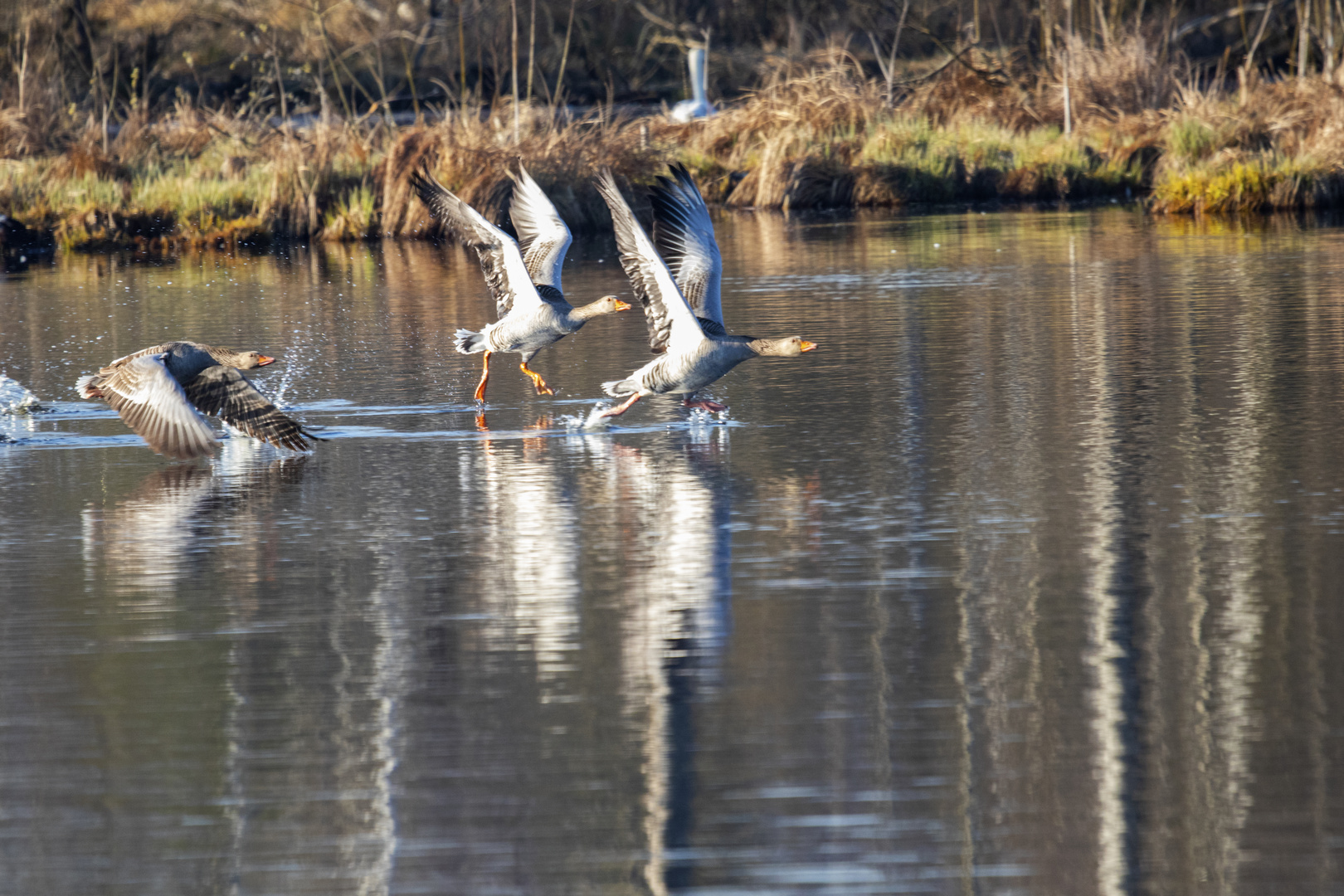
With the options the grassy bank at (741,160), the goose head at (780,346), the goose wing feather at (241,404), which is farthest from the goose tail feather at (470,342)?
the grassy bank at (741,160)

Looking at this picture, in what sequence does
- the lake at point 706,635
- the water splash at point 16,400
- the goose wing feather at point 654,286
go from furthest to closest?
the water splash at point 16,400
the goose wing feather at point 654,286
the lake at point 706,635

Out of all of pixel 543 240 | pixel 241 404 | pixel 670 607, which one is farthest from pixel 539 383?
pixel 670 607

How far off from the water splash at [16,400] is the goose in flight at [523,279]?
2.59m

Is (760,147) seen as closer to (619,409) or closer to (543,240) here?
(543,240)

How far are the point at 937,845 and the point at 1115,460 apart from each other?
469 centimetres

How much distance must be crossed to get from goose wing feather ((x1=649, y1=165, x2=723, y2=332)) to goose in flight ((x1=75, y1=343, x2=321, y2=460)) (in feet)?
7.33

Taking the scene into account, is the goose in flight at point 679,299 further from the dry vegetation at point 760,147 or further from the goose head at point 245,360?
the dry vegetation at point 760,147

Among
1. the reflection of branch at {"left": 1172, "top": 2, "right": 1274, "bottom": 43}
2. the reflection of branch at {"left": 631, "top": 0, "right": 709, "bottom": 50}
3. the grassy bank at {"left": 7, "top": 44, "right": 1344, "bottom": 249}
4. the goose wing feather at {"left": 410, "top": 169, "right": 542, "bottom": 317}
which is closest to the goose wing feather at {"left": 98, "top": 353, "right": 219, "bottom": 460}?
the goose wing feather at {"left": 410, "top": 169, "right": 542, "bottom": 317}

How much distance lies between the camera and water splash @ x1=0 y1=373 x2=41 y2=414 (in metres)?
11.1

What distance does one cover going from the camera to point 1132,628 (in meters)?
5.86

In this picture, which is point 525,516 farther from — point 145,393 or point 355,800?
point 355,800

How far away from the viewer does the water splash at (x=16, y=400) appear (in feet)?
36.4

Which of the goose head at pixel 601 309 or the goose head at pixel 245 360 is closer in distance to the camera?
the goose head at pixel 245 360

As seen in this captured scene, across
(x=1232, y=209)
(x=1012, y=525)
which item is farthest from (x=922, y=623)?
(x=1232, y=209)
